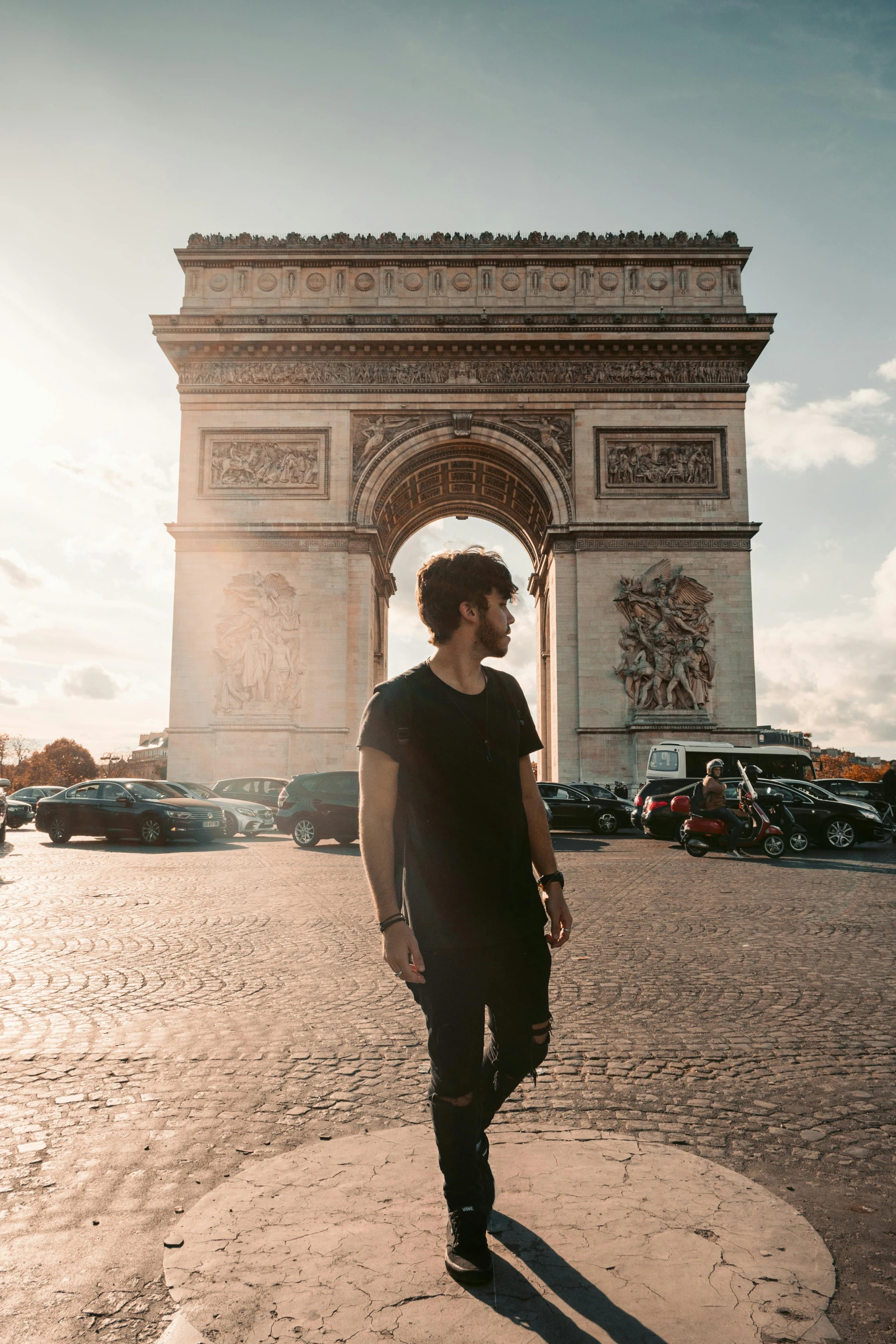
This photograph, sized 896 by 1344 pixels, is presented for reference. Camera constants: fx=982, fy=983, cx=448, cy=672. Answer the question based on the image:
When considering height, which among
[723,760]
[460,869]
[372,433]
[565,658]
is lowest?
[460,869]

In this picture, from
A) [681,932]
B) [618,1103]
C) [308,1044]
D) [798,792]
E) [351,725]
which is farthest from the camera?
[351,725]

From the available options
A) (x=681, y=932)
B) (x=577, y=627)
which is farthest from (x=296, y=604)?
(x=681, y=932)

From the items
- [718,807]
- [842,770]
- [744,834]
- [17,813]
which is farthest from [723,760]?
[842,770]

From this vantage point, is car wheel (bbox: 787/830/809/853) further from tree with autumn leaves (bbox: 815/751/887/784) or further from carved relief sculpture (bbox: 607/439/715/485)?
tree with autumn leaves (bbox: 815/751/887/784)

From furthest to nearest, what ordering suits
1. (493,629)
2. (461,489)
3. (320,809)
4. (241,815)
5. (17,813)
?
(461,489), (17,813), (241,815), (320,809), (493,629)

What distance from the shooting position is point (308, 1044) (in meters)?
4.71

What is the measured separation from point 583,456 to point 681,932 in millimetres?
22557

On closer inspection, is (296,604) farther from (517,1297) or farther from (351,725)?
(517,1297)

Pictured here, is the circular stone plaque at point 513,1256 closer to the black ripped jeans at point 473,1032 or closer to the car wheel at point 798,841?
the black ripped jeans at point 473,1032

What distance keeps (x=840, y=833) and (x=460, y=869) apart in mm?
16956

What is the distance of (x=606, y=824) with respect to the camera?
2352cm

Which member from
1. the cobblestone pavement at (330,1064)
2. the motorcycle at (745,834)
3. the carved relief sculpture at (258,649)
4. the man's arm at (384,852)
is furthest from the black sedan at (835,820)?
the man's arm at (384,852)

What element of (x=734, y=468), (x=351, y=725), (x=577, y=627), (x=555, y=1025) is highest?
(x=734, y=468)

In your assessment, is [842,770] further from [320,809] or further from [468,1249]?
[468,1249]
